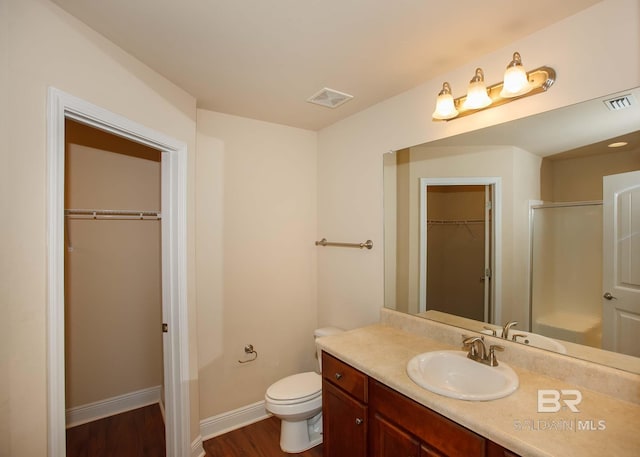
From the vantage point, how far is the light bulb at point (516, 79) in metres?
1.35

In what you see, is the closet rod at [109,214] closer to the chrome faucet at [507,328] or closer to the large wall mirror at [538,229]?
the large wall mirror at [538,229]

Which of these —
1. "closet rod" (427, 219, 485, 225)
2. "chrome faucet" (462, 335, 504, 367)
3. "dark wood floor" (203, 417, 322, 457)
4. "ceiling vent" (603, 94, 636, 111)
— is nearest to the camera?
"ceiling vent" (603, 94, 636, 111)

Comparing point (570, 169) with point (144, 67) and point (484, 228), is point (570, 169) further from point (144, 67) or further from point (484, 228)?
point (144, 67)

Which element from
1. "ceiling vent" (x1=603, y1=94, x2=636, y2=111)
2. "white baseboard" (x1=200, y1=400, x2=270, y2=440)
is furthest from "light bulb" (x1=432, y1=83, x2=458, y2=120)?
"white baseboard" (x1=200, y1=400, x2=270, y2=440)

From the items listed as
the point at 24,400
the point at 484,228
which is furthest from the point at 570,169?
the point at 24,400

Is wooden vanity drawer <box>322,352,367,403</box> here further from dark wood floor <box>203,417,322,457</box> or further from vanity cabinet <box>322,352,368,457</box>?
dark wood floor <box>203,417,322,457</box>

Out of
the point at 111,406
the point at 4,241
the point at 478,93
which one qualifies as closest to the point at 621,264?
the point at 478,93

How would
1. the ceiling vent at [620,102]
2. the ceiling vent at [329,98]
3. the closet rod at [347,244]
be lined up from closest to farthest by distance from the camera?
the ceiling vent at [620,102] → the ceiling vent at [329,98] → the closet rod at [347,244]

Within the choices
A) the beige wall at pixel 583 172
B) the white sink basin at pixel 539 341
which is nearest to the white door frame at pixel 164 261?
the white sink basin at pixel 539 341

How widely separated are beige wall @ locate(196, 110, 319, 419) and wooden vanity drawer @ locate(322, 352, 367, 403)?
3.16 ft

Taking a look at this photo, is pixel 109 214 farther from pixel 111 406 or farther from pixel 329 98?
pixel 329 98

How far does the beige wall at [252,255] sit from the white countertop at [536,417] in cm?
127

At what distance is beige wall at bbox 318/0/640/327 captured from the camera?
4.03 ft

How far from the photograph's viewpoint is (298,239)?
2.84 metres
